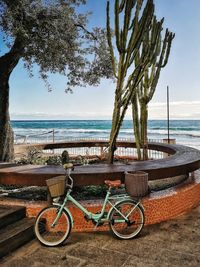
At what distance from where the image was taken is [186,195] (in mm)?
4820

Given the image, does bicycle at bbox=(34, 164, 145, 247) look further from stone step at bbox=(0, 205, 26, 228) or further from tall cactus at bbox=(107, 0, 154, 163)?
tall cactus at bbox=(107, 0, 154, 163)

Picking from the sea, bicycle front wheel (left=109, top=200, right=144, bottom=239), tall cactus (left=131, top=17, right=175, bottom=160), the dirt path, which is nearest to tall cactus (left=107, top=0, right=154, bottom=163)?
tall cactus (left=131, top=17, right=175, bottom=160)

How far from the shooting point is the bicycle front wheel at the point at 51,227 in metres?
→ 3.49

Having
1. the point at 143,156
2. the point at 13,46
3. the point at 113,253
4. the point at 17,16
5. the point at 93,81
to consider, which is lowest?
the point at 113,253

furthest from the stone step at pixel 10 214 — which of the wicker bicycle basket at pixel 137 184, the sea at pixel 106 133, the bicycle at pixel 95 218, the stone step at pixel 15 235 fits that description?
the sea at pixel 106 133

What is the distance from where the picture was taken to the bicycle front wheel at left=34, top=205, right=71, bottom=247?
11.5 ft

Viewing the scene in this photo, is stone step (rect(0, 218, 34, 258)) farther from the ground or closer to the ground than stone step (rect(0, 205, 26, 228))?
closer to the ground

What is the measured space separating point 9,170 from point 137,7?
14.3 ft

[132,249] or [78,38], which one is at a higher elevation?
[78,38]

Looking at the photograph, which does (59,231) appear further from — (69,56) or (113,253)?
(69,56)

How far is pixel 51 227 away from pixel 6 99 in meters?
4.67

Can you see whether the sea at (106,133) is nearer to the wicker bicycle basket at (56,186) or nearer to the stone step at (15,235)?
the stone step at (15,235)

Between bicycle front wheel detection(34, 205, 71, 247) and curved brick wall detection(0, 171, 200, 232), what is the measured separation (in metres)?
0.20

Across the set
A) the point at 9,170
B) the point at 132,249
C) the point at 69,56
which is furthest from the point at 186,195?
the point at 69,56
